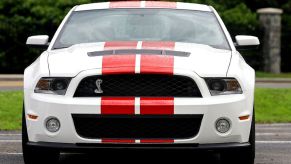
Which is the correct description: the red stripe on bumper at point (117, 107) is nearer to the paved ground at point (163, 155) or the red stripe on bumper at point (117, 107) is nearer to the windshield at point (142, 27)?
the paved ground at point (163, 155)

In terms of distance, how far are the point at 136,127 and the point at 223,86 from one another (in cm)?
74

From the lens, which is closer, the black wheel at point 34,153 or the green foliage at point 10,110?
the black wheel at point 34,153

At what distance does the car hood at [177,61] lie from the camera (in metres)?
7.54

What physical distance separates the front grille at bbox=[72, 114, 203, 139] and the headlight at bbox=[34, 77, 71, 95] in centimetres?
26

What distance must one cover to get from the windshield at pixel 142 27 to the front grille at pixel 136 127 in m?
1.34

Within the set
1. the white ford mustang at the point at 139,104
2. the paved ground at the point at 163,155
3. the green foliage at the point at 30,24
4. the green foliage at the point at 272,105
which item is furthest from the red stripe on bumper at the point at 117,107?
the green foliage at the point at 30,24

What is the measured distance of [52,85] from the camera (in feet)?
24.9

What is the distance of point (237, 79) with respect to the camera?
759 cm

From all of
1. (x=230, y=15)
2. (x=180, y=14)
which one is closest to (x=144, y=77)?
(x=180, y=14)

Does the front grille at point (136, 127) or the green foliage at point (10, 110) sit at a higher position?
Answer: the front grille at point (136, 127)

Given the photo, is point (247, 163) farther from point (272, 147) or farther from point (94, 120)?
point (272, 147)

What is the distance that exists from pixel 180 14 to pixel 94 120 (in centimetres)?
214

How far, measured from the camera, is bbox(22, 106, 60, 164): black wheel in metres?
7.77

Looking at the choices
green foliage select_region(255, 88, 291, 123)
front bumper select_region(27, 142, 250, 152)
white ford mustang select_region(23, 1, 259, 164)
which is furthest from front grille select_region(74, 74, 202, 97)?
green foliage select_region(255, 88, 291, 123)
